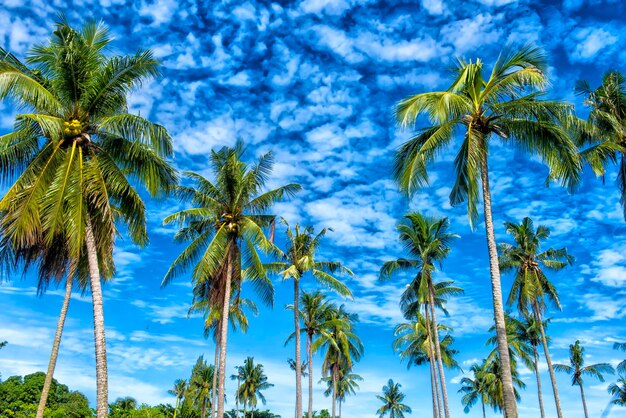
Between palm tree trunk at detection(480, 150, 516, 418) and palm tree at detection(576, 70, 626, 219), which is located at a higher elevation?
palm tree at detection(576, 70, 626, 219)

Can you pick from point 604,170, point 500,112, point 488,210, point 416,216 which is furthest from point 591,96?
point 416,216

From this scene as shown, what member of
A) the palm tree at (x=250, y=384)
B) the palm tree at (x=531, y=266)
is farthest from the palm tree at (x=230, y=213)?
the palm tree at (x=250, y=384)

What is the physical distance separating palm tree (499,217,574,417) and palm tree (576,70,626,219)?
16.1m

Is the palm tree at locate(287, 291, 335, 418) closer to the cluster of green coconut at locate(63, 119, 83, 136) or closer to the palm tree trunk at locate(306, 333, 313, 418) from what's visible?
the palm tree trunk at locate(306, 333, 313, 418)

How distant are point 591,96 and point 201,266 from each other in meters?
17.1

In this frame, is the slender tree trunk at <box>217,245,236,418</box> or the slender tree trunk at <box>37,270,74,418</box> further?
the slender tree trunk at <box>217,245,236,418</box>

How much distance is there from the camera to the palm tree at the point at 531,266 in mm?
33438

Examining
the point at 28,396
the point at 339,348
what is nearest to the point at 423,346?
the point at 339,348

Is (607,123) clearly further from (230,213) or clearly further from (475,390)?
(475,390)

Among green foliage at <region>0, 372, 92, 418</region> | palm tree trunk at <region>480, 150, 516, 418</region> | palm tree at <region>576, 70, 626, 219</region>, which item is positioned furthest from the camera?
green foliage at <region>0, 372, 92, 418</region>

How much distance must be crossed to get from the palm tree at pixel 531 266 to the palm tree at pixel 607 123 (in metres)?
16.1

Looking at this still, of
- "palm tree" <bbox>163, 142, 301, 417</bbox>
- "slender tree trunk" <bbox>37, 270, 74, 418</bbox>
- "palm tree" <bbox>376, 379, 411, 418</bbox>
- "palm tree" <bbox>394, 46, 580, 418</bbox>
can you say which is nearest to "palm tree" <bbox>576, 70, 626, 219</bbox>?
"palm tree" <bbox>394, 46, 580, 418</bbox>

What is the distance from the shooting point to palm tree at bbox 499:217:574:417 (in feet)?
110

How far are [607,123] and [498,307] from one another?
10268 millimetres
